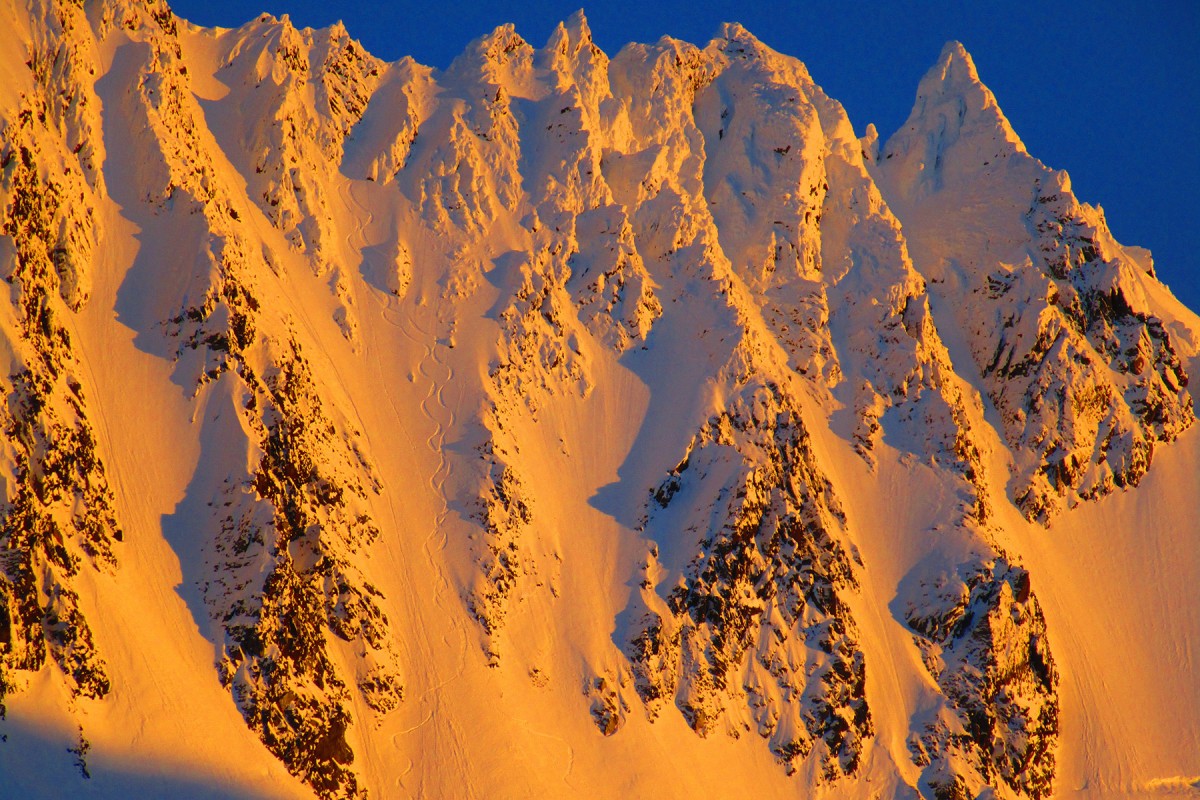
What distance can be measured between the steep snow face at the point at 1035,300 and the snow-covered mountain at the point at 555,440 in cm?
42

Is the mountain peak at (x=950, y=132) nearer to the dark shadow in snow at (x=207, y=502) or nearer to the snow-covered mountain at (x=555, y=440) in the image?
the snow-covered mountain at (x=555, y=440)

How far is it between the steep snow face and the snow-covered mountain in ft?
1.38

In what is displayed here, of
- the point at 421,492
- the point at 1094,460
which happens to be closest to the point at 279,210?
the point at 421,492

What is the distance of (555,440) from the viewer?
90688 millimetres

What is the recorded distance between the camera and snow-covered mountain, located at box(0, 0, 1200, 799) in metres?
69.2

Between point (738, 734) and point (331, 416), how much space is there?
118 ft

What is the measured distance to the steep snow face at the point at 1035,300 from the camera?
109m

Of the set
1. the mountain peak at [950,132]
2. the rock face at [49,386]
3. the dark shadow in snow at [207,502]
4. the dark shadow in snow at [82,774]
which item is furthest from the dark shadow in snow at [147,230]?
the mountain peak at [950,132]

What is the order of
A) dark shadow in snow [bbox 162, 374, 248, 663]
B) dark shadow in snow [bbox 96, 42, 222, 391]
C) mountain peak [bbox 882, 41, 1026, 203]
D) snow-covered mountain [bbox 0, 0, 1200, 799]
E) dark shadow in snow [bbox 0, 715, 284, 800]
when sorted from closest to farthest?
dark shadow in snow [bbox 0, 715, 284, 800] < snow-covered mountain [bbox 0, 0, 1200, 799] < dark shadow in snow [bbox 162, 374, 248, 663] < dark shadow in snow [bbox 96, 42, 222, 391] < mountain peak [bbox 882, 41, 1026, 203]

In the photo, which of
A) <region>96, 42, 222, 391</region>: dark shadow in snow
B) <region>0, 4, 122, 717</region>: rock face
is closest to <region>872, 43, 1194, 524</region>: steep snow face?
<region>96, 42, 222, 391</region>: dark shadow in snow

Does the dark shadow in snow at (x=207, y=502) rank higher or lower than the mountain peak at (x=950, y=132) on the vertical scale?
lower

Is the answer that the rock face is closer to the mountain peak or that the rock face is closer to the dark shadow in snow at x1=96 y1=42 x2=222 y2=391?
the dark shadow in snow at x1=96 y1=42 x2=222 y2=391

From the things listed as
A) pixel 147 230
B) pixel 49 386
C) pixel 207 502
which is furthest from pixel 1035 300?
pixel 49 386

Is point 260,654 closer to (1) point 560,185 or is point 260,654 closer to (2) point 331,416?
(2) point 331,416
